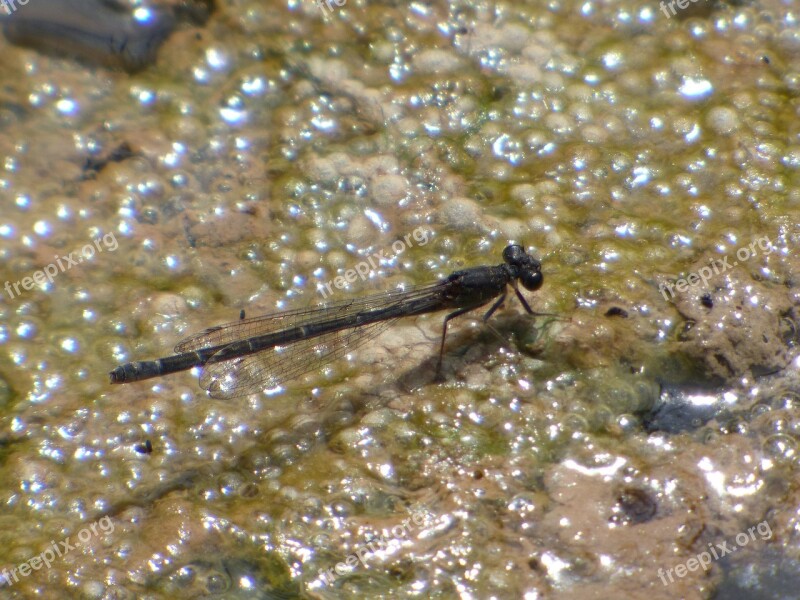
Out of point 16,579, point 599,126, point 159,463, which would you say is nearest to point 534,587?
point 159,463

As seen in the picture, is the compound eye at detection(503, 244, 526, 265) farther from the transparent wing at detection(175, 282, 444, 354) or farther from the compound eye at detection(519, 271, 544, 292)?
the transparent wing at detection(175, 282, 444, 354)

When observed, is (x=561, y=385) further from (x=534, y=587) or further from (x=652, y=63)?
(x=652, y=63)

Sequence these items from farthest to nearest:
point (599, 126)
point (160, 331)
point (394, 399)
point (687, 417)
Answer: point (599, 126) < point (160, 331) < point (394, 399) < point (687, 417)

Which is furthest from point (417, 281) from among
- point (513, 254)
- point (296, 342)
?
point (296, 342)

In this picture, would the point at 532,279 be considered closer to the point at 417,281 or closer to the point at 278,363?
the point at 417,281

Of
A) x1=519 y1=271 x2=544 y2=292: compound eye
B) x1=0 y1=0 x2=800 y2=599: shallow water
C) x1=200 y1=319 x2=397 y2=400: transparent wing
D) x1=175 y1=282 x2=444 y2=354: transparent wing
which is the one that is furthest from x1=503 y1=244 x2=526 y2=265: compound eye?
x1=200 y1=319 x2=397 y2=400: transparent wing

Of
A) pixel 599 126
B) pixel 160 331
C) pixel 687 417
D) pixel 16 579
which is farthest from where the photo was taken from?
pixel 599 126

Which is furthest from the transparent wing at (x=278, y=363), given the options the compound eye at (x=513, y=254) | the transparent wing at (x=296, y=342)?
the compound eye at (x=513, y=254)
